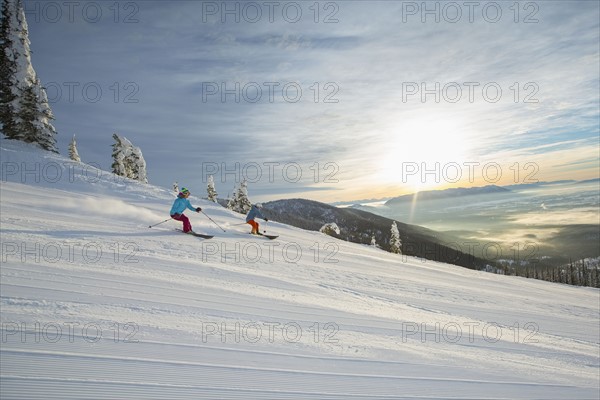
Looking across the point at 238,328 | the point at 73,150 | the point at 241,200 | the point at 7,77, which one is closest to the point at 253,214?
the point at 238,328

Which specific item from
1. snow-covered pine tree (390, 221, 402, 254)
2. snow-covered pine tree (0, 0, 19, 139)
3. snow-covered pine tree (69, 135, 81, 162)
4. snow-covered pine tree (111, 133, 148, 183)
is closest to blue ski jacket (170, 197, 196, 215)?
snow-covered pine tree (0, 0, 19, 139)

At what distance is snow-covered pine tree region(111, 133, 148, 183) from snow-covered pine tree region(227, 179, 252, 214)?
46.7ft

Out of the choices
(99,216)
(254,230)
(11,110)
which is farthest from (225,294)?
(11,110)

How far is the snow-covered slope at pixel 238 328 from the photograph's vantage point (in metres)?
3.47

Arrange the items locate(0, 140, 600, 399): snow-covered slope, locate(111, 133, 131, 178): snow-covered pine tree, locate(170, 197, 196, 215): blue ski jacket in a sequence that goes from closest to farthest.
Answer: locate(0, 140, 600, 399): snow-covered slope → locate(170, 197, 196, 215): blue ski jacket → locate(111, 133, 131, 178): snow-covered pine tree

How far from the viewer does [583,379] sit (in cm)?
546

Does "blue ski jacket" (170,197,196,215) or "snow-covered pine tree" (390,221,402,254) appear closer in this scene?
"blue ski jacket" (170,197,196,215)

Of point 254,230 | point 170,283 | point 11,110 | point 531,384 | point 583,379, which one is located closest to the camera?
point 531,384

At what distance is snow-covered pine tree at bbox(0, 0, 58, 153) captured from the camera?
23.1 metres

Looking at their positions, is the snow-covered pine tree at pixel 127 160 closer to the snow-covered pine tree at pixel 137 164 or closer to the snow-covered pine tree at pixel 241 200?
the snow-covered pine tree at pixel 137 164

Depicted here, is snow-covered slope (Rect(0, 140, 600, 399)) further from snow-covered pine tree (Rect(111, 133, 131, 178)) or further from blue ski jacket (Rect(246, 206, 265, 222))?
snow-covered pine tree (Rect(111, 133, 131, 178))

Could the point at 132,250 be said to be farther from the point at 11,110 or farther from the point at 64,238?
the point at 11,110

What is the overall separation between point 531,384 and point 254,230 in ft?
38.3

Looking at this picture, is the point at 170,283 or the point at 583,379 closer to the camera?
the point at 583,379
